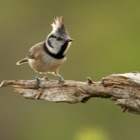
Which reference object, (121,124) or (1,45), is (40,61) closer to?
(121,124)

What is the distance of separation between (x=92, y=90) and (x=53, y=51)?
2.72 feet

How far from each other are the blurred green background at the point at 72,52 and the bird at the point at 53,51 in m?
4.46

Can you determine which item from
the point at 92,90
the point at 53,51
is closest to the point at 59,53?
the point at 53,51

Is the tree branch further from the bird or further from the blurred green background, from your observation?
the blurred green background

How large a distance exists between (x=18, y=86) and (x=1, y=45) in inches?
292

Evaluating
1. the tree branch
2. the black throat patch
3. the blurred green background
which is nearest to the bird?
the black throat patch

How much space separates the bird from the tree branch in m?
0.38

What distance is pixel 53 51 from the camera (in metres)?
7.96

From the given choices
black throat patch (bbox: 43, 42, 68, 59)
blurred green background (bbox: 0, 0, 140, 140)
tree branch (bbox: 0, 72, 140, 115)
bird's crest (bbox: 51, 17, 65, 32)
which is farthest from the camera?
blurred green background (bbox: 0, 0, 140, 140)

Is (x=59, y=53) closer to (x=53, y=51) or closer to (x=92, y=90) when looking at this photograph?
(x=53, y=51)

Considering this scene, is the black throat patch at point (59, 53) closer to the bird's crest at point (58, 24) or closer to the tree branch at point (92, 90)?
the bird's crest at point (58, 24)

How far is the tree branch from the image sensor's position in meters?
7.12

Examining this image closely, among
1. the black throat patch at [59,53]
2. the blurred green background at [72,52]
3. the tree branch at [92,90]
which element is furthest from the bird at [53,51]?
the blurred green background at [72,52]

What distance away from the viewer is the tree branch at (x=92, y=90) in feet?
23.4
